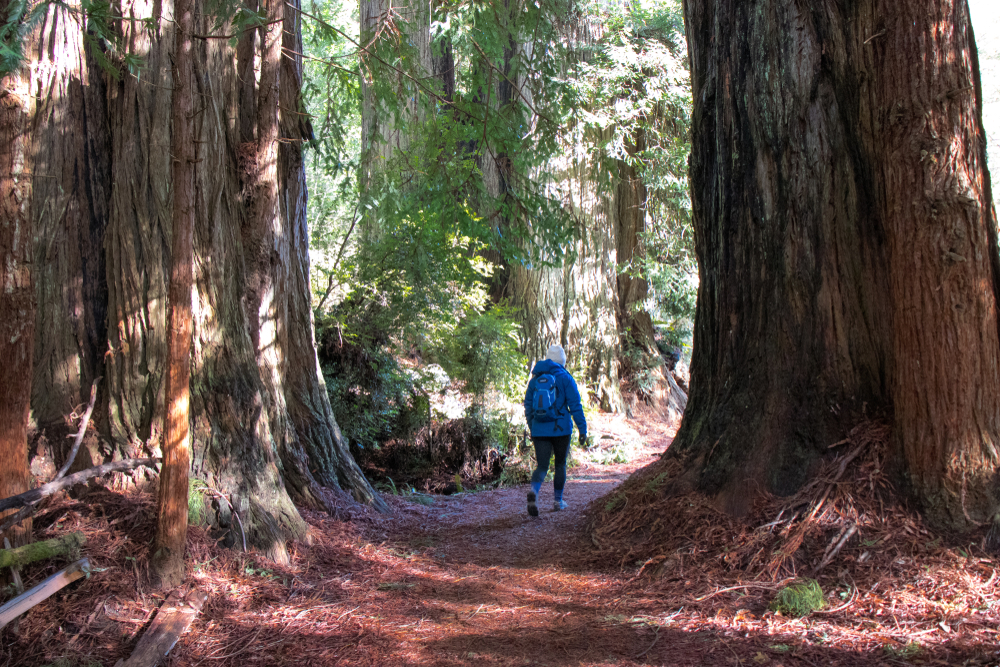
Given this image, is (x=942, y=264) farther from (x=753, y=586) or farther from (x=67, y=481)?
(x=67, y=481)

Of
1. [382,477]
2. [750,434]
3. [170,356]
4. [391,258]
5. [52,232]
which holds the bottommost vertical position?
[382,477]

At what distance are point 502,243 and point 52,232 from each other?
185 inches

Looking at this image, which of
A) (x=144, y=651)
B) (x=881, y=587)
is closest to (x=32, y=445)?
(x=144, y=651)

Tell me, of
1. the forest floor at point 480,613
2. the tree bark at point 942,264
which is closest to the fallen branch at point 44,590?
the forest floor at point 480,613

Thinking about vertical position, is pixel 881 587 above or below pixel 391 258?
below

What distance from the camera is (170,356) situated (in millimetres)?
3826

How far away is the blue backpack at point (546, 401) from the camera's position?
717 cm

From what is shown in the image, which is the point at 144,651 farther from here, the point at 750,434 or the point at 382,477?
the point at 382,477

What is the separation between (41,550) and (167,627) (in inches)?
31.2

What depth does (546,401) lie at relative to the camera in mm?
7160

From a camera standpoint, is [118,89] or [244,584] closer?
[244,584]

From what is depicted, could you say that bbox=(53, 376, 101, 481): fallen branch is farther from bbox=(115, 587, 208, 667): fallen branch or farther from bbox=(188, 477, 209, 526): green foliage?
bbox=(115, 587, 208, 667): fallen branch

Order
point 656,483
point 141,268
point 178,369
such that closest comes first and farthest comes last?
point 178,369 < point 141,268 < point 656,483

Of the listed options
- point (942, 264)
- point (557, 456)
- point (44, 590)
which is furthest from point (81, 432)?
point (942, 264)
